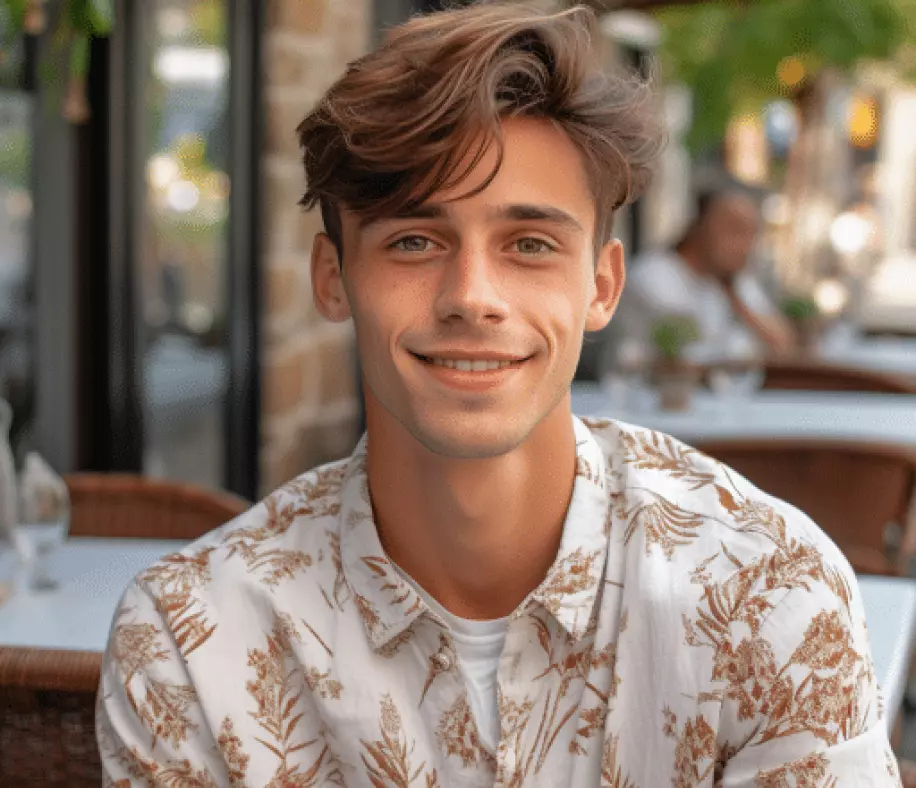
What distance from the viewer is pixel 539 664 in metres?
1.34

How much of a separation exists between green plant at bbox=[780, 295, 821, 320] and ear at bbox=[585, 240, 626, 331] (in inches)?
194

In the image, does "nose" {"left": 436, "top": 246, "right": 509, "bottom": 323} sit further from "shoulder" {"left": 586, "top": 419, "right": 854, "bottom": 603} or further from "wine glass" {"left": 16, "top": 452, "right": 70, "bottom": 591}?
Answer: "wine glass" {"left": 16, "top": 452, "right": 70, "bottom": 591}

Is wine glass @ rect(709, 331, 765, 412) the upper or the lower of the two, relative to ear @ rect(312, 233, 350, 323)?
lower

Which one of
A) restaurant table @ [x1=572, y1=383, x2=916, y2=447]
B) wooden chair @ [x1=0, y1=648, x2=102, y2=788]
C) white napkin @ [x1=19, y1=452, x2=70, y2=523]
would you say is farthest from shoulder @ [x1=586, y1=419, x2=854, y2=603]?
restaurant table @ [x1=572, y1=383, x2=916, y2=447]

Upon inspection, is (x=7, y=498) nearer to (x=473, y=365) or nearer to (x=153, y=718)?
(x=153, y=718)

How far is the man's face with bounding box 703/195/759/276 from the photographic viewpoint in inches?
229

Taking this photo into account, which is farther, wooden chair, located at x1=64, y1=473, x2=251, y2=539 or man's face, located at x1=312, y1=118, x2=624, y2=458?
wooden chair, located at x1=64, y1=473, x2=251, y2=539

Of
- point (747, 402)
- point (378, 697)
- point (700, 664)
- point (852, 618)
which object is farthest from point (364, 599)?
point (747, 402)

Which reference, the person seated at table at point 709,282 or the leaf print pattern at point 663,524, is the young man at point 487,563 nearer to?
the leaf print pattern at point 663,524

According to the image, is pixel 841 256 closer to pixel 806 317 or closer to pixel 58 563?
pixel 806 317

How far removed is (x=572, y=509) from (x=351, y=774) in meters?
0.32

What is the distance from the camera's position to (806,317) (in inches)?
247

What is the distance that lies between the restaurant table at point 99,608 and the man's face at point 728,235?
12.2 feet

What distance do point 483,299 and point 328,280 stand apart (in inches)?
8.5
